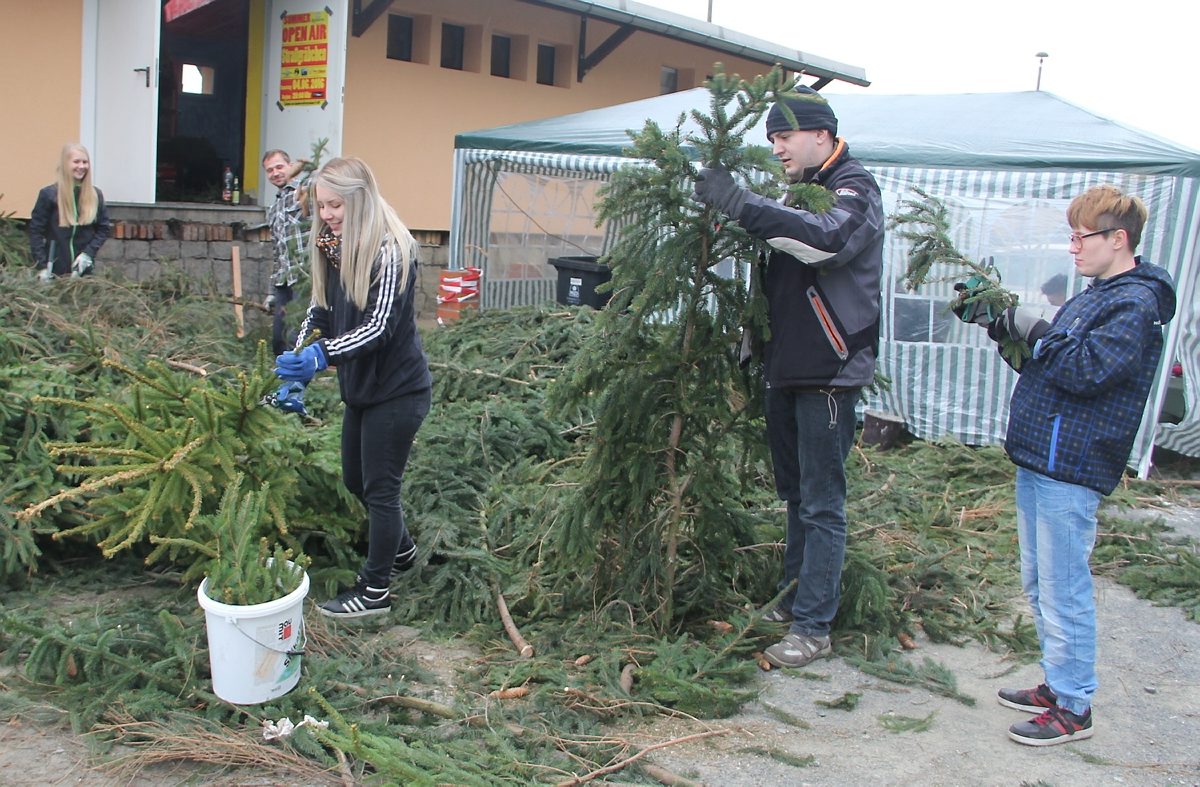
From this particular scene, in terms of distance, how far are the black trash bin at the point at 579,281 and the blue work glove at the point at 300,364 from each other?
22.4 ft

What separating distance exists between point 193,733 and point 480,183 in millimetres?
10242

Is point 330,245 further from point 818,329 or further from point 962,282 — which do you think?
point 962,282

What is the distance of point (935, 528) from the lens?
5996mm

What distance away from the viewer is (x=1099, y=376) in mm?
3412

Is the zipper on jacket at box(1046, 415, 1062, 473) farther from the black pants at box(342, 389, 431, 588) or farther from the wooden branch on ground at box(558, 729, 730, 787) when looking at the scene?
Answer: the black pants at box(342, 389, 431, 588)

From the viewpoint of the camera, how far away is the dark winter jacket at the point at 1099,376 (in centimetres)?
342

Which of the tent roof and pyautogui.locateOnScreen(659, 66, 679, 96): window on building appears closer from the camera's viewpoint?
the tent roof

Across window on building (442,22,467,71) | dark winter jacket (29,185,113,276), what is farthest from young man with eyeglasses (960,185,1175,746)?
window on building (442,22,467,71)

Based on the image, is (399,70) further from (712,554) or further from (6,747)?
(6,747)

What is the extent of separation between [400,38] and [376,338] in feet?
35.5

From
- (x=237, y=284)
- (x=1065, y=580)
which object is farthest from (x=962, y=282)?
(x=237, y=284)

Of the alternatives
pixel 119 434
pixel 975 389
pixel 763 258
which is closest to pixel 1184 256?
pixel 975 389

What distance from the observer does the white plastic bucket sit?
339 cm

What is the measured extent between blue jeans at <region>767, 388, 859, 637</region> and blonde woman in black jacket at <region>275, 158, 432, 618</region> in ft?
4.87
